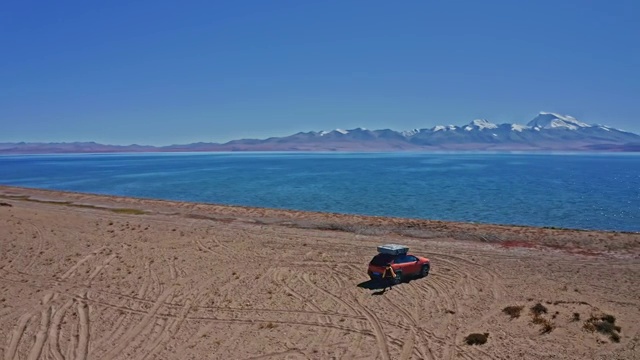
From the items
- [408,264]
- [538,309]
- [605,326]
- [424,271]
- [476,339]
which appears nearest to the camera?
[476,339]

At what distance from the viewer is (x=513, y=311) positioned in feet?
61.2

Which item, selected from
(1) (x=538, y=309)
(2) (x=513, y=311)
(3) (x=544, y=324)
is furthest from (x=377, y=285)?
(3) (x=544, y=324)

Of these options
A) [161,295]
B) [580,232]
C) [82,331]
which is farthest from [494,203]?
[82,331]

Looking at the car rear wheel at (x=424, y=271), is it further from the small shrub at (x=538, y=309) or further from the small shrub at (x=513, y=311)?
the small shrub at (x=538, y=309)

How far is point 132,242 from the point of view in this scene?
103 ft

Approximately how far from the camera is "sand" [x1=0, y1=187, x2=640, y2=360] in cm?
1648

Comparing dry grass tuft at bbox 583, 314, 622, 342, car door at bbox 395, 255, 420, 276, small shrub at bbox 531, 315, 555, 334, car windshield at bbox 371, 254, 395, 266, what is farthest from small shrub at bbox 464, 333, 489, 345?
car windshield at bbox 371, 254, 395, 266

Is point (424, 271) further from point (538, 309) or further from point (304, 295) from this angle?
point (304, 295)

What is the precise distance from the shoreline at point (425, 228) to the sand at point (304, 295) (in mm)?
285

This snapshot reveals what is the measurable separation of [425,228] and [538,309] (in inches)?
768

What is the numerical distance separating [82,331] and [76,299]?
12.5 feet

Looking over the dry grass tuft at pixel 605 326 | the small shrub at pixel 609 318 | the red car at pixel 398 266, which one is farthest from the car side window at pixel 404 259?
the small shrub at pixel 609 318

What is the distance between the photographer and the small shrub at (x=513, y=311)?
1831 centimetres

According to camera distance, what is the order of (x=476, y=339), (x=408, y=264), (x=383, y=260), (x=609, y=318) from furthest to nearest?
(x=408, y=264) < (x=383, y=260) < (x=609, y=318) < (x=476, y=339)
